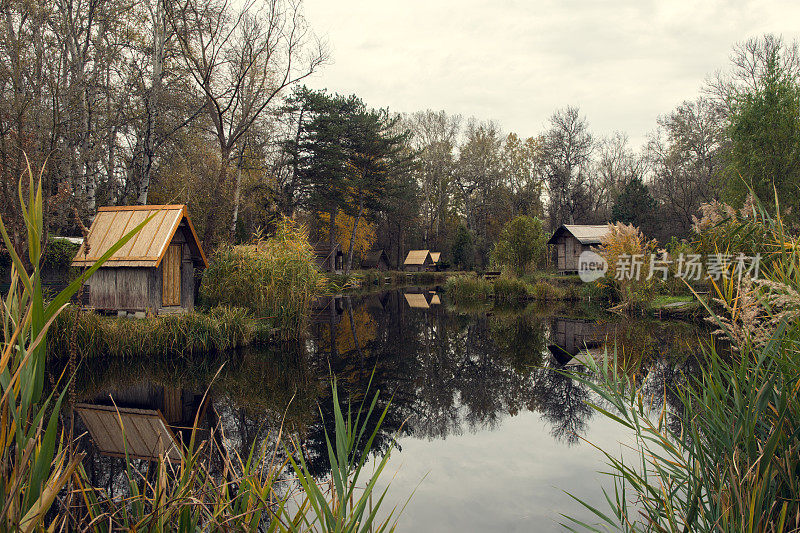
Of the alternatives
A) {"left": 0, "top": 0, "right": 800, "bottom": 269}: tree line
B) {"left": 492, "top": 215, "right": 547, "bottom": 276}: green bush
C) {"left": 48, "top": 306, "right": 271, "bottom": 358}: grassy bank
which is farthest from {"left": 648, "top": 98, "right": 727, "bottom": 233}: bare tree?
{"left": 48, "top": 306, "right": 271, "bottom": 358}: grassy bank

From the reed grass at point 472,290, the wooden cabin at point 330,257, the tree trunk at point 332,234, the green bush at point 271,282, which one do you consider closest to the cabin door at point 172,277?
the green bush at point 271,282

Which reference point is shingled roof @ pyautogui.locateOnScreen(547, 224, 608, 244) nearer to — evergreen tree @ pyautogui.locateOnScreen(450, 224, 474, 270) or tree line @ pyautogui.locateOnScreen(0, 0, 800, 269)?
tree line @ pyautogui.locateOnScreen(0, 0, 800, 269)

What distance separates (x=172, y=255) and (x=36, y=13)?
9989 millimetres

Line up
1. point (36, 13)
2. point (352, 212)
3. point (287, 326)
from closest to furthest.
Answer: point (287, 326) → point (36, 13) → point (352, 212)

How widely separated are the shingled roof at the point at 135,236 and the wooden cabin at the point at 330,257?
27270 mm

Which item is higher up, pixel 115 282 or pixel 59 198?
pixel 59 198

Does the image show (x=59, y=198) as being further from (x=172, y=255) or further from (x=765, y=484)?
(x=765, y=484)

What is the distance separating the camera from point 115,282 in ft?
40.3

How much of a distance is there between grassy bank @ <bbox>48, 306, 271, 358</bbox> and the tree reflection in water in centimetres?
51

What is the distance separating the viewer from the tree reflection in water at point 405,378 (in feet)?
22.8

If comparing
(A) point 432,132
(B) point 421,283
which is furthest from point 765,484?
(A) point 432,132

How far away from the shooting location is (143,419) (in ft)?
22.9

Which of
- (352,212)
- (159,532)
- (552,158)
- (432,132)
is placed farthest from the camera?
Answer: (432,132)

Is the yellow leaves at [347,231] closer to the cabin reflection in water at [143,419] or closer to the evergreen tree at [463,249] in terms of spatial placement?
the evergreen tree at [463,249]
